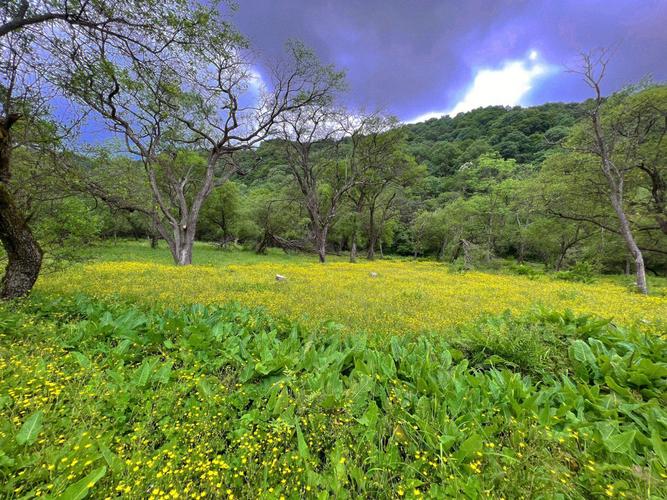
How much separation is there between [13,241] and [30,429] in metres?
4.71

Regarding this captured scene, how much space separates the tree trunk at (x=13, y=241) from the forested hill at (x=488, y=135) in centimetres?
4013

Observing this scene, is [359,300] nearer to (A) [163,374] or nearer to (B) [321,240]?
(A) [163,374]

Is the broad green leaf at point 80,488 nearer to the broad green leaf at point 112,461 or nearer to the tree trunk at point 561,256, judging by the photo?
the broad green leaf at point 112,461

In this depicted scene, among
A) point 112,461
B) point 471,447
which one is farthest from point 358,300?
point 112,461

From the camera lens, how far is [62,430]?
2.03m

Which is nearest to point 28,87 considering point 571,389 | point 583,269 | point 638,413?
point 571,389

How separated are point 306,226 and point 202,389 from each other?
29.2 meters

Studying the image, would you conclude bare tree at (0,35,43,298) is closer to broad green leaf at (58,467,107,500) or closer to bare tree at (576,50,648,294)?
broad green leaf at (58,467,107,500)

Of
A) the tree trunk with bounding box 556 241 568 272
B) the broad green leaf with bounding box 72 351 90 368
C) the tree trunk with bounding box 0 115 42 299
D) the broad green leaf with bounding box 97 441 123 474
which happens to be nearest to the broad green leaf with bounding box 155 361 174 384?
the broad green leaf with bounding box 72 351 90 368

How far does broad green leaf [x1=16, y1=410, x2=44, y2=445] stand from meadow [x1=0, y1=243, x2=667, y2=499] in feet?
0.03

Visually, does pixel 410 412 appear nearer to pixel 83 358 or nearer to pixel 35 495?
pixel 35 495

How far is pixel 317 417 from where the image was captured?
227 centimetres

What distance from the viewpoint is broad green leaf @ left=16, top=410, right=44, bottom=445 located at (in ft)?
5.82

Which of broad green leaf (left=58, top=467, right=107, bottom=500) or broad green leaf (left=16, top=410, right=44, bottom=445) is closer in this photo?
broad green leaf (left=58, top=467, right=107, bottom=500)
